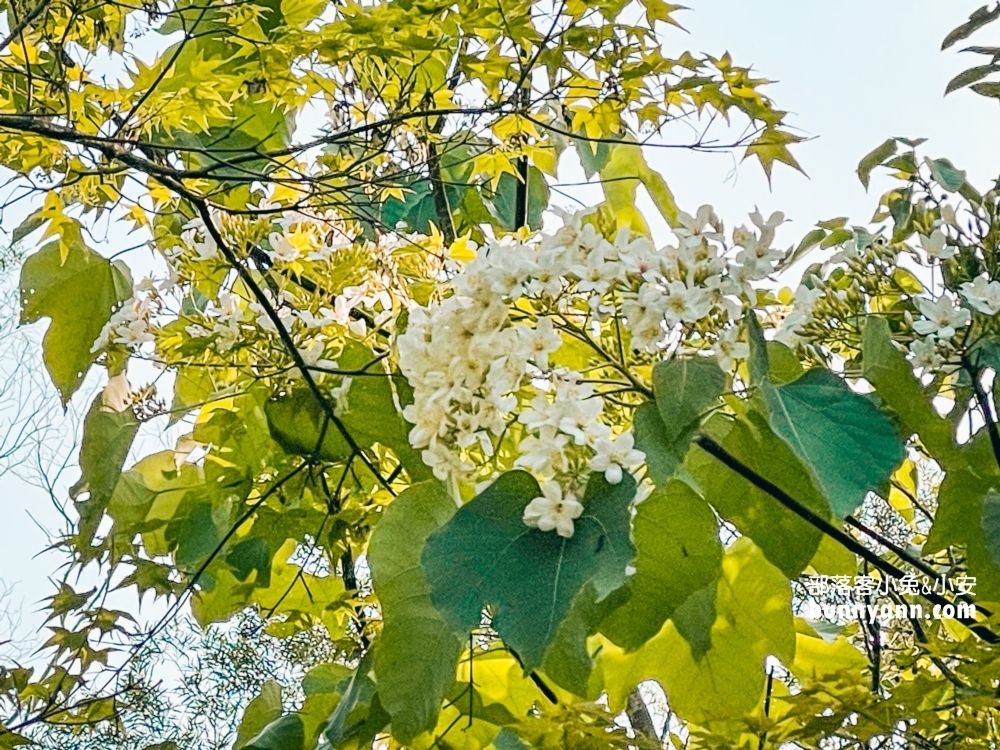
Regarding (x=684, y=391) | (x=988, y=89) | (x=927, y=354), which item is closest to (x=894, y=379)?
(x=927, y=354)

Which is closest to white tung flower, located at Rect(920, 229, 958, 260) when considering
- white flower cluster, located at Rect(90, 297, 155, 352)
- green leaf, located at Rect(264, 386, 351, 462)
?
green leaf, located at Rect(264, 386, 351, 462)

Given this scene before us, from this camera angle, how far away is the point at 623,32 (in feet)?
2.10

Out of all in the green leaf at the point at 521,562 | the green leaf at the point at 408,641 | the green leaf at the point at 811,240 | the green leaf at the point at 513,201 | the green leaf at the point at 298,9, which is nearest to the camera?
the green leaf at the point at 521,562

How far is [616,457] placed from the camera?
0.43 m

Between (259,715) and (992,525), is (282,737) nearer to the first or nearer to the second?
(259,715)

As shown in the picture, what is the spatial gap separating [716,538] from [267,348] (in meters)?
0.30

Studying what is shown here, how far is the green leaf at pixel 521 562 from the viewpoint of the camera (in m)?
0.41

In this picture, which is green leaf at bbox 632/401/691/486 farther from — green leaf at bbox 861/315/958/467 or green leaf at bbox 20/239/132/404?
green leaf at bbox 20/239/132/404

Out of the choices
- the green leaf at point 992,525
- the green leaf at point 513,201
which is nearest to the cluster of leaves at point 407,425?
the green leaf at point 992,525

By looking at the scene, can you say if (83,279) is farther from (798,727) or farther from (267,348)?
(798,727)

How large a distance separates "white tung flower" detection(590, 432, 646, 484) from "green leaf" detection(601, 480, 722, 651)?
43mm

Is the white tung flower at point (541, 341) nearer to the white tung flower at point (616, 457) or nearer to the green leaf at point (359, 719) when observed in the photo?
the white tung flower at point (616, 457)

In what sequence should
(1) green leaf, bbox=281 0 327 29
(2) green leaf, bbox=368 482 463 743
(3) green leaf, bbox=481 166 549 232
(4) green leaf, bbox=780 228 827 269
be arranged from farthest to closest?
(3) green leaf, bbox=481 166 549 232, (4) green leaf, bbox=780 228 827 269, (1) green leaf, bbox=281 0 327 29, (2) green leaf, bbox=368 482 463 743

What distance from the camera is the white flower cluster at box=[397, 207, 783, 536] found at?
1.50 ft
